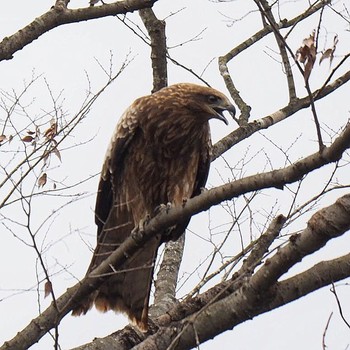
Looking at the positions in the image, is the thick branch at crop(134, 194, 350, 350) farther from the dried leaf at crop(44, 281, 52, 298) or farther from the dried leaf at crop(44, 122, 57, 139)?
the dried leaf at crop(44, 122, 57, 139)

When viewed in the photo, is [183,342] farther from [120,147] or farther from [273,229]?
[120,147]

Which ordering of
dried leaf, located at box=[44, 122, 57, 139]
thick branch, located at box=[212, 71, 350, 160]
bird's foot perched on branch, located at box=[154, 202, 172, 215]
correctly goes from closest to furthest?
bird's foot perched on branch, located at box=[154, 202, 172, 215]
dried leaf, located at box=[44, 122, 57, 139]
thick branch, located at box=[212, 71, 350, 160]

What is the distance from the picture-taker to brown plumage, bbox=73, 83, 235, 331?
20.0 ft

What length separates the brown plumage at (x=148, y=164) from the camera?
20.0 feet

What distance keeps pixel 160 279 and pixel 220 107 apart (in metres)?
1.38

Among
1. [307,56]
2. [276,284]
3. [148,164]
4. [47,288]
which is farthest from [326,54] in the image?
[47,288]

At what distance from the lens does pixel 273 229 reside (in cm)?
480

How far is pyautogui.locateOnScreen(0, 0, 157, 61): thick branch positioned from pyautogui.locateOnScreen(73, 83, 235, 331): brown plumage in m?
1.35

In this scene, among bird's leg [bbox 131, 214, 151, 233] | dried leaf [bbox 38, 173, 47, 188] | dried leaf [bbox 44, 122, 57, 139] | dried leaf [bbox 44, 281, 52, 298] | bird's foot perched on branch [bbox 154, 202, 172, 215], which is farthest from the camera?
dried leaf [bbox 44, 122, 57, 139]

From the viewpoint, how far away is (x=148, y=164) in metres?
6.15

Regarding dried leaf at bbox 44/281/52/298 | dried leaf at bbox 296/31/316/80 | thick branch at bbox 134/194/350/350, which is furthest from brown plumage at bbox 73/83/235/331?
dried leaf at bbox 296/31/316/80

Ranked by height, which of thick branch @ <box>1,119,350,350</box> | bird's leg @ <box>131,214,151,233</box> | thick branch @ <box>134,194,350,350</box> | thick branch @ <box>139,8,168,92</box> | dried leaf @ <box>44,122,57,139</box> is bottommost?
thick branch @ <box>134,194,350,350</box>

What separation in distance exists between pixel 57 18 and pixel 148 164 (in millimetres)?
1600

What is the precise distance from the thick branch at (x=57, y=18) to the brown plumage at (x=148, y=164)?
4.44 ft
